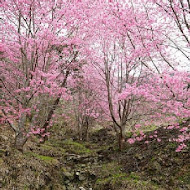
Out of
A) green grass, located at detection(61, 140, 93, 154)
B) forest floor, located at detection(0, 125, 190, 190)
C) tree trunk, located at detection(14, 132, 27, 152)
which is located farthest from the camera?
green grass, located at detection(61, 140, 93, 154)

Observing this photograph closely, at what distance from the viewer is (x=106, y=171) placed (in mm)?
7855

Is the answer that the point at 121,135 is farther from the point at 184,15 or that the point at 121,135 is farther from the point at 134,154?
the point at 184,15

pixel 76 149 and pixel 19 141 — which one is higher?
pixel 19 141

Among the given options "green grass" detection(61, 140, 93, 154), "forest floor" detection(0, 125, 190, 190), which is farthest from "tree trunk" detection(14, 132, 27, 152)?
"green grass" detection(61, 140, 93, 154)

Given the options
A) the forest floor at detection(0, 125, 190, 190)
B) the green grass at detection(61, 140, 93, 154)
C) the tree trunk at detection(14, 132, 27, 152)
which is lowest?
the green grass at detection(61, 140, 93, 154)

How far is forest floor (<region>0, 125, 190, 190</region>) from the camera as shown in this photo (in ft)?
18.8

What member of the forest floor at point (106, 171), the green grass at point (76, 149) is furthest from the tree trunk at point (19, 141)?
the green grass at point (76, 149)

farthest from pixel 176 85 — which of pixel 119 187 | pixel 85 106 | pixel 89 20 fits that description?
pixel 85 106

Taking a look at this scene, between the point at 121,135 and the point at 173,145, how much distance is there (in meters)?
2.77

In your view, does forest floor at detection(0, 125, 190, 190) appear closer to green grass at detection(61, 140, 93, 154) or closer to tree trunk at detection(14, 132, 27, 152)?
tree trunk at detection(14, 132, 27, 152)

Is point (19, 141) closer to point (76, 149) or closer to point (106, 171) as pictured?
point (106, 171)

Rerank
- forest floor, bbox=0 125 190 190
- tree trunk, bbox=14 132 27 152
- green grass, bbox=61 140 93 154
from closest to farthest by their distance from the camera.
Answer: forest floor, bbox=0 125 190 190 < tree trunk, bbox=14 132 27 152 < green grass, bbox=61 140 93 154

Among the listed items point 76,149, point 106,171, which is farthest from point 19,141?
point 76,149

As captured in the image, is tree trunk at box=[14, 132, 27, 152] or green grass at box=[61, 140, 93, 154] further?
green grass at box=[61, 140, 93, 154]
